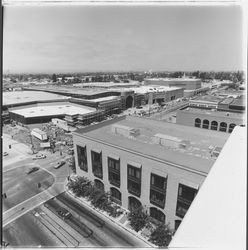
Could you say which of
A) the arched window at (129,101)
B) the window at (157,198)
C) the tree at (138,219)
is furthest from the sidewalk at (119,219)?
the arched window at (129,101)

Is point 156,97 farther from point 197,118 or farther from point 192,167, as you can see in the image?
point 192,167

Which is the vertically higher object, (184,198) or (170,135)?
(170,135)

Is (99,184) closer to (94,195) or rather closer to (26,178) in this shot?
(94,195)

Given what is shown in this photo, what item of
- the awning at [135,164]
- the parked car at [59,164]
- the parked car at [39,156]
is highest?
the awning at [135,164]

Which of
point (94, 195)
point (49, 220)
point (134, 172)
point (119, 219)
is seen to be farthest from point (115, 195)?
point (49, 220)

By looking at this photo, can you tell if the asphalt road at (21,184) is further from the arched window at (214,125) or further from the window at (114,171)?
the arched window at (214,125)

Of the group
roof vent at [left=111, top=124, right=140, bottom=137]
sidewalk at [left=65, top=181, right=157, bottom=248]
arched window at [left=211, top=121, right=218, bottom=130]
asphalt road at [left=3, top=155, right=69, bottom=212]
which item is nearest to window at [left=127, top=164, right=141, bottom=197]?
sidewalk at [left=65, top=181, right=157, bottom=248]
